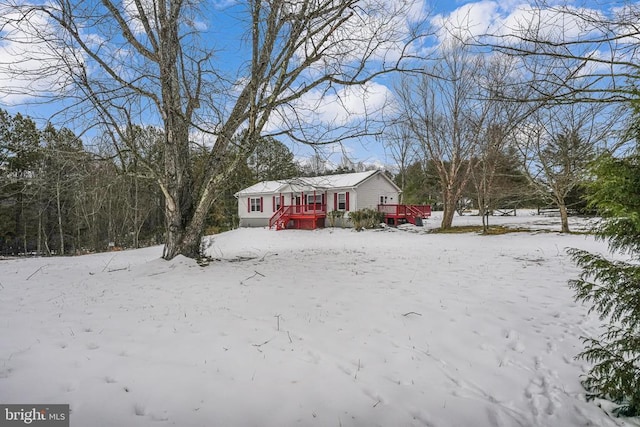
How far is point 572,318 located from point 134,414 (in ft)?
15.5

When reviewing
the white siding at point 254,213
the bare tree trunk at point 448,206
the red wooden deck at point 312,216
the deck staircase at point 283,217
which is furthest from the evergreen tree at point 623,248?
the white siding at point 254,213

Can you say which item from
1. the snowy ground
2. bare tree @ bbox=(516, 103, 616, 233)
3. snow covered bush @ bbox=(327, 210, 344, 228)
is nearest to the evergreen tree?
the snowy ground

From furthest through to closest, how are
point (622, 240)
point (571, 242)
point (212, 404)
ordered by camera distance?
point (571, 242), point (622, 240), point (212, 404)

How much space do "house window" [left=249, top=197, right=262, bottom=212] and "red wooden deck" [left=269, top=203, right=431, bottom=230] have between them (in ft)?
10.3

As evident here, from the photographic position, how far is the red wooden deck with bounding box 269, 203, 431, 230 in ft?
67.6

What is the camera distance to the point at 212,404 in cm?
208

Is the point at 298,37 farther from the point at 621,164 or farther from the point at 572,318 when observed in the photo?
the point at 572,318

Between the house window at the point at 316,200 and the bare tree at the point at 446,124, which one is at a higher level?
the bare tree at the point at 446,124

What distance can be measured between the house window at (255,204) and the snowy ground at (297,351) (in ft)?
64.3

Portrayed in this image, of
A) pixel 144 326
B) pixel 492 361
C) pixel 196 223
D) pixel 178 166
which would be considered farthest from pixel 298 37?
pixel 492 361

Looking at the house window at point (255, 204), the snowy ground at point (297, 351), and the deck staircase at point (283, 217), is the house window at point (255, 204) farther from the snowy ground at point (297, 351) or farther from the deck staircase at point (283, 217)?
the snowy ground at point (297, 351)

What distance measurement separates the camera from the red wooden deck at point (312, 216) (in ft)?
67.6

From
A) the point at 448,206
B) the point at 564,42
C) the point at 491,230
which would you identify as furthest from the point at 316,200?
the point at 564,42

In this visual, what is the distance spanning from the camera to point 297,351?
288 centimetres
